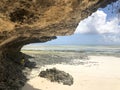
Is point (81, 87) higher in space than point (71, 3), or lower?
lower

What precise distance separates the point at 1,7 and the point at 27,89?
6089mm

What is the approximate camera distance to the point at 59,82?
40.3 feet

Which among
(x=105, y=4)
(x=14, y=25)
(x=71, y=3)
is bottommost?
(x=14, y=25)

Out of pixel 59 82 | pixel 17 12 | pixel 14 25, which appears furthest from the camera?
pixel 59 82

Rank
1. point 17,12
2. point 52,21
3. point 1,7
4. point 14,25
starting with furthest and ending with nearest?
point 52,21 < point 14,25 < point 17,12 < point 1,7

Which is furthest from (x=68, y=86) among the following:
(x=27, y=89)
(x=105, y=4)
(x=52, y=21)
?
(x=52, y=21)

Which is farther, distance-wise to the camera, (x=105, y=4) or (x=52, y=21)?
(x=105, y=4)

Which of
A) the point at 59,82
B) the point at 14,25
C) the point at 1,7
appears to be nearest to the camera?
the point at 1,7

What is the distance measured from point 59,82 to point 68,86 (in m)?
0.42

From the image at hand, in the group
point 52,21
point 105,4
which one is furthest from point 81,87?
point 52,21

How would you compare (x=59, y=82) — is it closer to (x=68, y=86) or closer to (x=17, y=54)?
(x=68, y=86)

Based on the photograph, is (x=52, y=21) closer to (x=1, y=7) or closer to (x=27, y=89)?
(x=1, y=7)

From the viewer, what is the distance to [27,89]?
10.4 metres

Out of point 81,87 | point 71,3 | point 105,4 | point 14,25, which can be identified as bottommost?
point 81,87
